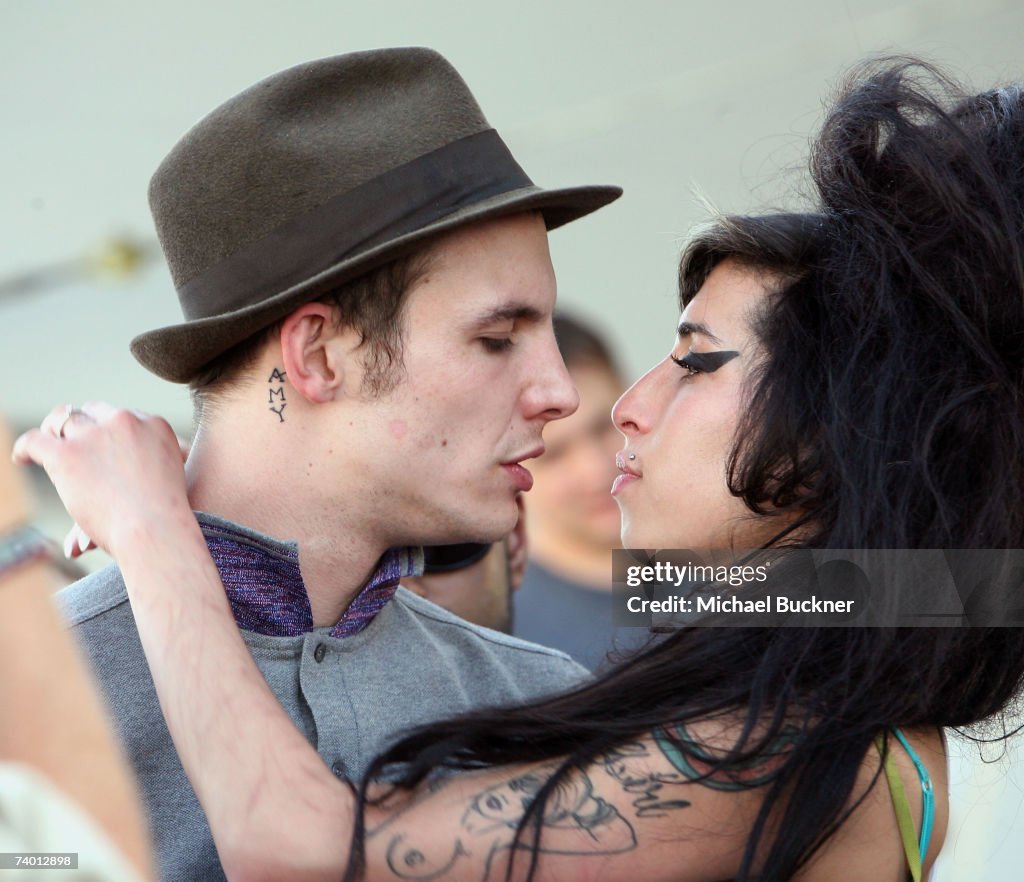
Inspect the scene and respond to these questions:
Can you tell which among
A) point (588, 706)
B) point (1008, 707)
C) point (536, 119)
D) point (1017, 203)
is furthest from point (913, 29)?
point (588, 706)

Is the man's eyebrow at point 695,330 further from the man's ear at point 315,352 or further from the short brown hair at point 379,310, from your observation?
the man's ear at point 315,352

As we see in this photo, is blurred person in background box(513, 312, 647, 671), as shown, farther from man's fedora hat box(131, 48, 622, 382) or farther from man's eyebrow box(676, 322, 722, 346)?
man's fedora hat box(131, 48, 622, 382)

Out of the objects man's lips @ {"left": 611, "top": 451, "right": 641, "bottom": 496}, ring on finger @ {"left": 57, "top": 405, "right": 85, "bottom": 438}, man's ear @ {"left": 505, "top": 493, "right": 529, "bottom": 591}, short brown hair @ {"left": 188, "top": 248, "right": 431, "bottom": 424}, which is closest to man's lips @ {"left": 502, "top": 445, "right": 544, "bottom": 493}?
man's lips @ {"left": 611, "top": 451, "right": 641, "bottom": 496}

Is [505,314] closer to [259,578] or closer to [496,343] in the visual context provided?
[496,343]

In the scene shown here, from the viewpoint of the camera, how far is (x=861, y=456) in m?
1.93

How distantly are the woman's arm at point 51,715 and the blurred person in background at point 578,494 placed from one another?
9.75ft

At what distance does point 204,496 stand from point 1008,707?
1364 mm

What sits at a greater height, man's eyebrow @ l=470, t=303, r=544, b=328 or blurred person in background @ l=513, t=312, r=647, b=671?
man's eyebrow @ l=470, t=303, r=544, b=328

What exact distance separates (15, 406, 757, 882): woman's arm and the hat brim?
40 cm

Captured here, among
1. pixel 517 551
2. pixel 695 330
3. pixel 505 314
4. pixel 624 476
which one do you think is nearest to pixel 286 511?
pixel 505 314

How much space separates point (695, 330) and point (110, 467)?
99 centimetres

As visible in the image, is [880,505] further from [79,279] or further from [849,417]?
[79,279]

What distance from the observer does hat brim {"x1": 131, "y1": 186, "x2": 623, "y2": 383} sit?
202 centimetres
